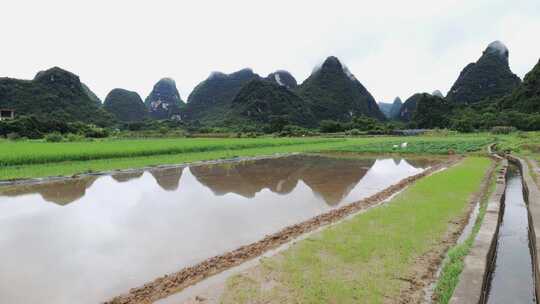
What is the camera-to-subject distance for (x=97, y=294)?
3.91 meters

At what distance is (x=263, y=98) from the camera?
76.7m

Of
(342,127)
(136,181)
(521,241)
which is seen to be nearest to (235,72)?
(342,127)

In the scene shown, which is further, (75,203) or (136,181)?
(136,181)

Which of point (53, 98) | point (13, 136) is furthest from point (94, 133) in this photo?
point (53, 98)

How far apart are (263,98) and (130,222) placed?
71.2 meters

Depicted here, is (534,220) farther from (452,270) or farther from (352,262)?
(352,262)

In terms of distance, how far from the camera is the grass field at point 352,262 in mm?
3521

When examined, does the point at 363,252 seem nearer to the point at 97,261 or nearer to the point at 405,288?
the point at 405,288

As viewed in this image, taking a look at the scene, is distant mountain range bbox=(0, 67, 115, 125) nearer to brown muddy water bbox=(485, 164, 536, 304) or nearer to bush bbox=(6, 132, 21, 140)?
bush bbox=(6, 132, 21, 140)

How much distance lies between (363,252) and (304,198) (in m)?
4.90

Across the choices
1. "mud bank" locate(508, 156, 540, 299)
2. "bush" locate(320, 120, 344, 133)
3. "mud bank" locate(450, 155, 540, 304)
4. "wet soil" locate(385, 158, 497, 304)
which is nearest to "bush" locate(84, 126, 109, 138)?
"bush" locate(320, 120, 344, 133)

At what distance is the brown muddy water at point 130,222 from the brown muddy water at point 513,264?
3.51 meters

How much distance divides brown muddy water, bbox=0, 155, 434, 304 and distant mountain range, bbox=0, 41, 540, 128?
48155 millimetres

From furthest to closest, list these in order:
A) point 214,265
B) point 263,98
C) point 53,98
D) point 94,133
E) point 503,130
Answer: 1. point 263,98
2. point 53,98
3. point 503,130
4. point 94,133
5. point 214,265
